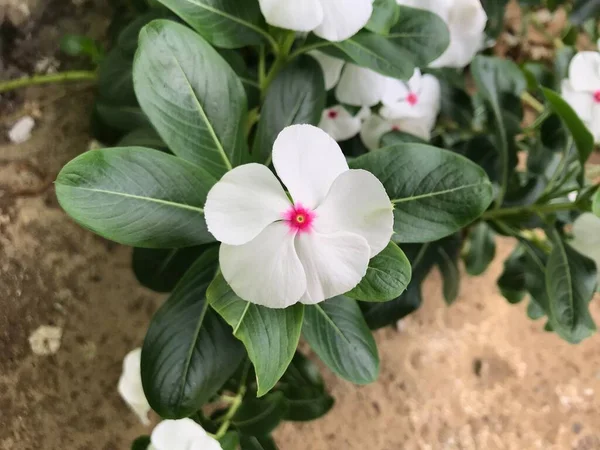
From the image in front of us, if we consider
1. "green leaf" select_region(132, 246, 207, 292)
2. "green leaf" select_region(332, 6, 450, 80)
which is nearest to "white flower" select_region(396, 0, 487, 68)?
"green leaf" select_region(332, 6, 450, 80)

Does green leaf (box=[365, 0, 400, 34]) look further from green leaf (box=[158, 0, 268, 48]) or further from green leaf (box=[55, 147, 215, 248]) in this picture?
green leaf (box=[55, 147, 215, 248])

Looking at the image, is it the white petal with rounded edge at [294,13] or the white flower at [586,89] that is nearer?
the white petal with rounded edge at [294,13]

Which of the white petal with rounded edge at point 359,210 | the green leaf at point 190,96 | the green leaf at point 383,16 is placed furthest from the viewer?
the green leaf at point 383,16

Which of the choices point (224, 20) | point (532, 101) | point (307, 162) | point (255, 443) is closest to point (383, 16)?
point (224, 20)

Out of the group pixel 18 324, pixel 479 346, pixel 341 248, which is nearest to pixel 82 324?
pixel 18 324

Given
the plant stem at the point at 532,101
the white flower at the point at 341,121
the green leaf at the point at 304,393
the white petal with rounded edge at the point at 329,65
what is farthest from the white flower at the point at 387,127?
the plant stem at the point at 532,101

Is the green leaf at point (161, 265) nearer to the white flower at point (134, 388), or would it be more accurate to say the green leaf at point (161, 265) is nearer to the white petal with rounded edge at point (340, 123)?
the white flower at point (134, 388)
